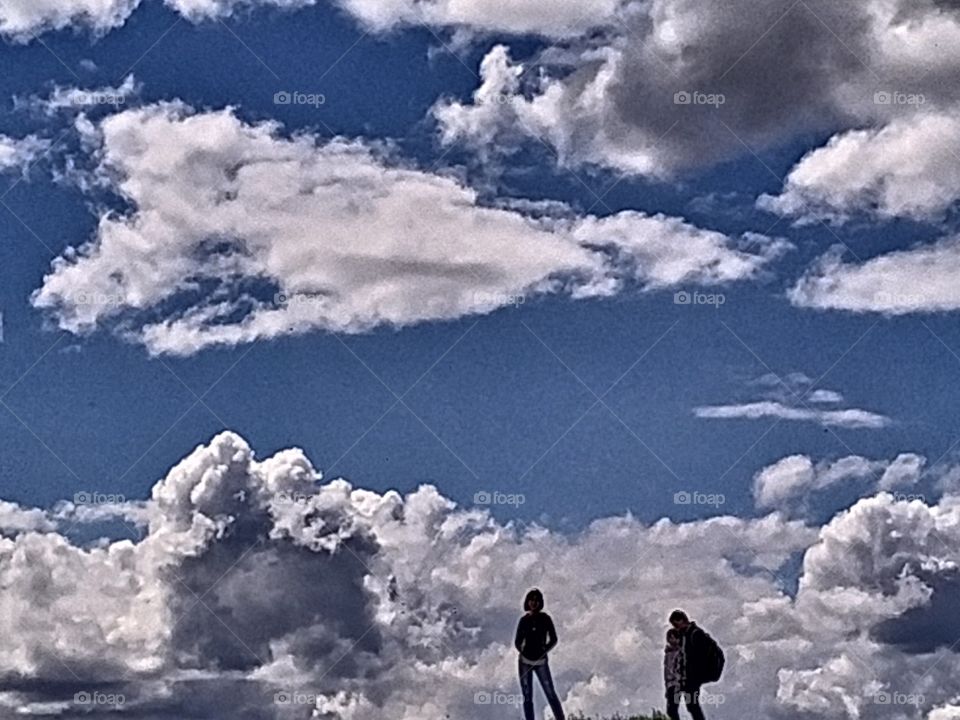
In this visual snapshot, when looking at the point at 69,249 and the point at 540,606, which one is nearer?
the point at 540,606

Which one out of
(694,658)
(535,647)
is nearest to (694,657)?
(694,658)

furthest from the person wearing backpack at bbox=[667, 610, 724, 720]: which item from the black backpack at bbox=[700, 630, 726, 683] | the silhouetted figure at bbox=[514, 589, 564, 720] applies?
the silhouetted figure at bbox=[514, 589, 564, 720]

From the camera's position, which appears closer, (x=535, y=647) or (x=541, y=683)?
(x=535, y=647)

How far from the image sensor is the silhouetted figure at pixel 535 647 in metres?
36.4

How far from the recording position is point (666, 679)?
36625mm

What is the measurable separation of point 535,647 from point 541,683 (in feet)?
2.68

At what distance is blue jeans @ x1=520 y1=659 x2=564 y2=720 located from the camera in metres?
36.8

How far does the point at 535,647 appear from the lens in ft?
120

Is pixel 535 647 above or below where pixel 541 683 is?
above

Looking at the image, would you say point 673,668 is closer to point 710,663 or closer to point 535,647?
point 710,663

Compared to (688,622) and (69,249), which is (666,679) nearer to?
(688,622)

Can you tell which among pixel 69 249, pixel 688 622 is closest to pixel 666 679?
pixel 688 622

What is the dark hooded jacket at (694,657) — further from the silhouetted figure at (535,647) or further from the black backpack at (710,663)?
the silhouetted figure at (535,647)

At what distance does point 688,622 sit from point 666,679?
44.5 inches
